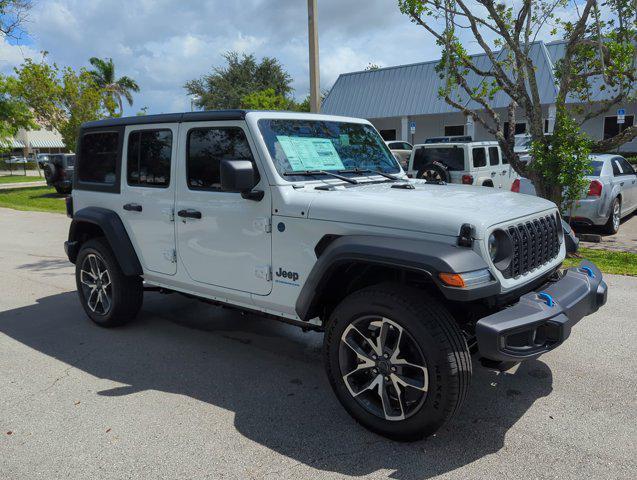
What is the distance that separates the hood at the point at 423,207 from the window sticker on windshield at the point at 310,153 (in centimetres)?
34

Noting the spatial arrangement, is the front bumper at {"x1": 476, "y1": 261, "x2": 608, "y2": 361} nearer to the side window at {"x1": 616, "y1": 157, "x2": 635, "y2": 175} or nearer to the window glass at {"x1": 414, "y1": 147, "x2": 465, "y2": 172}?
the side window at {"x1": 616, "y1": 157, "x2": 635, "y2": 175}

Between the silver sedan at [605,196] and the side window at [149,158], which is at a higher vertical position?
the side window at [149,158]

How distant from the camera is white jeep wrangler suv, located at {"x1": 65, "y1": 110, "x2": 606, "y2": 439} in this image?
2.86 meters

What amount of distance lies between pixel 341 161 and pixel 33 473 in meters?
2.87

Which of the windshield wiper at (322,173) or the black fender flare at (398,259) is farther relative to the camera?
the windshield wiper at (322,173)

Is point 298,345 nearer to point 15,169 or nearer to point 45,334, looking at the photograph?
point 45,334

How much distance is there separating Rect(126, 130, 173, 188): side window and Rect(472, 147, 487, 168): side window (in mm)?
9270

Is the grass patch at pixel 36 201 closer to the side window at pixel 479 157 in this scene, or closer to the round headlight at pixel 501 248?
the side window at pixel 479 157

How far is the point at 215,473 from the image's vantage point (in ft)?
9.33

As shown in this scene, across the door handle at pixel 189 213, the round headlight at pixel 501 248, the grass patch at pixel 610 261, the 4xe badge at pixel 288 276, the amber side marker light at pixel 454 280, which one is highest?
the door handle at pixel 189 213

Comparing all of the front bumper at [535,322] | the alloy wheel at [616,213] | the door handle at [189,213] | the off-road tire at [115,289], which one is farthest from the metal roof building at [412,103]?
the front bumper at [535,322]

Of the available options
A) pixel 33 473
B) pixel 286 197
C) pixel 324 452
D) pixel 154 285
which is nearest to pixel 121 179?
pixel 154 285

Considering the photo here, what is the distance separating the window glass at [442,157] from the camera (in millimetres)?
12352

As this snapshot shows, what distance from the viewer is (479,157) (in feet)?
41.4
